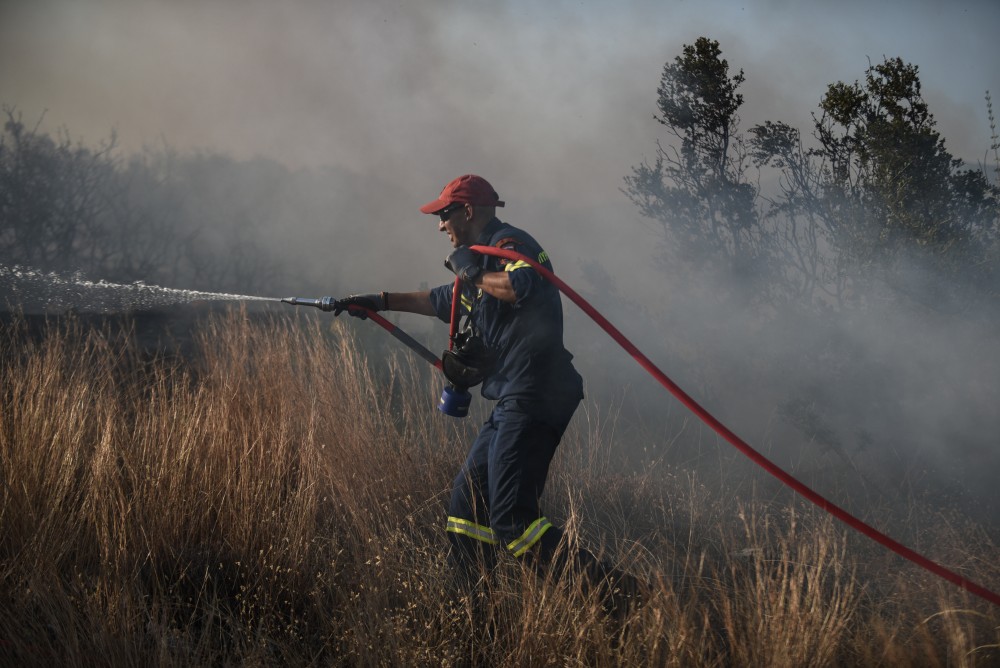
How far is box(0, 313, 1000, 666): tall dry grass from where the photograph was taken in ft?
8.02

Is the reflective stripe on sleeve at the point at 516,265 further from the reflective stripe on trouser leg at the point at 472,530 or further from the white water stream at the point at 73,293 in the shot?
the white water stream at the point at 73,293

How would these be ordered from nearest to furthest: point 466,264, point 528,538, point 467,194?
point 528,538
point 466,264
point 467,194

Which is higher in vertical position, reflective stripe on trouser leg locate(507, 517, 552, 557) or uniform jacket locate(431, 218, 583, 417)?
uniform jacket locate(431, 218, 583, 417)

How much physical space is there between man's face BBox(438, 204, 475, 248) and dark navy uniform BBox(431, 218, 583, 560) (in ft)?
0.36

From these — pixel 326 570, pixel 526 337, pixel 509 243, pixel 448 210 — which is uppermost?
pixel 448 210

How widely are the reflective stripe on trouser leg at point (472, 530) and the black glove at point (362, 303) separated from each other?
108 cm

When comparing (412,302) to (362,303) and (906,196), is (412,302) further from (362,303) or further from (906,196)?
(906,196)

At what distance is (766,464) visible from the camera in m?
2.67

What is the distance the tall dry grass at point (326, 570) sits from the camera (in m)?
2.44

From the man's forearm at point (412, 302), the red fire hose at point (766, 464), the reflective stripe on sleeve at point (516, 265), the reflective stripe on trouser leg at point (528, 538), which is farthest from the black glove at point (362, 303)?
the reflective stripe on trouser leg at point (528, 538)

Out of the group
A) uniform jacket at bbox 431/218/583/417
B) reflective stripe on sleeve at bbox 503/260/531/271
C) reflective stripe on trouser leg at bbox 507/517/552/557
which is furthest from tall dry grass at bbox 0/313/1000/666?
reflective stripe on sleeve at bbox 503/260/531/271

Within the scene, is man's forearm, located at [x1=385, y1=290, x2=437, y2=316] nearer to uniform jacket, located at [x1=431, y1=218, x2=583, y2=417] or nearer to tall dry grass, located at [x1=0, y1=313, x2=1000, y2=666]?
uniform jacket, located at [x1=431, y1=218, x2=583, y2=417]

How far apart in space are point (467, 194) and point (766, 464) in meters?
1.63

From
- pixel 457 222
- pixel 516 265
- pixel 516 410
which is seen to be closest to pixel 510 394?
pixel 516 410
